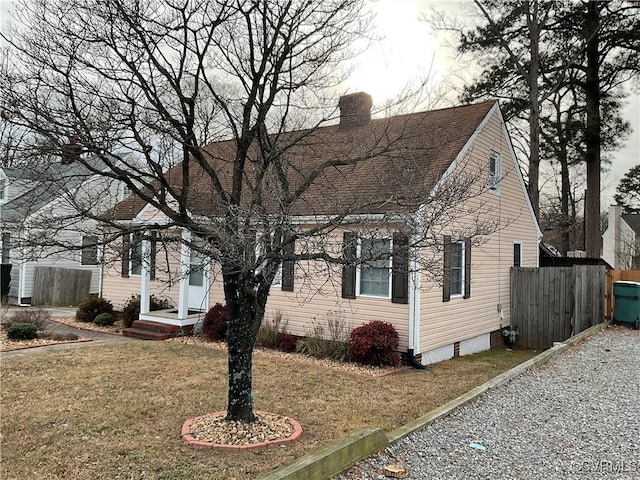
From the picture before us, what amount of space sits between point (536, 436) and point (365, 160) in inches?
148

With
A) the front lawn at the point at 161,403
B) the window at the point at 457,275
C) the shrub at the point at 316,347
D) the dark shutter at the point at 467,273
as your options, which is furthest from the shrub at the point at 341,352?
the dark shutter at the point at 467,273

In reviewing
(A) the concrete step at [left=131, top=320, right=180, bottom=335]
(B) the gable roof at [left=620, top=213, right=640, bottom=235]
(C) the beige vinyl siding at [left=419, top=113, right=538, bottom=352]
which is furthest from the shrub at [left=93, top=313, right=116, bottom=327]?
(B) the gable roof at [left=620, top=213, right=640, bottom=235]

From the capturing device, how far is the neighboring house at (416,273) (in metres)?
8.17

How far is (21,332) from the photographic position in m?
10.7

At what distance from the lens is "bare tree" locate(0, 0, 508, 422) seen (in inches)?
194

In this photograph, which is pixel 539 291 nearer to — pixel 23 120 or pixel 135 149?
pixel 135 149

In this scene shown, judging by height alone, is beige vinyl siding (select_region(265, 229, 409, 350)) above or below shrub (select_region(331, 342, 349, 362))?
above

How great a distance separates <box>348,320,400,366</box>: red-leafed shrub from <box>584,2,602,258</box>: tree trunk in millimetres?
13675

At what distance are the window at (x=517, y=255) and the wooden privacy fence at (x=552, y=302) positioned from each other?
702 mm

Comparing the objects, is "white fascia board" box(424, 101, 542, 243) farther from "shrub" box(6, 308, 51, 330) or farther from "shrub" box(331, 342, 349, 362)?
"shrub" box(6, 308, 51, 330)

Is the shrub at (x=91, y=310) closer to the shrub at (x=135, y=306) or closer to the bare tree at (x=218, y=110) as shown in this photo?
the shrub at (x=135, y=306)

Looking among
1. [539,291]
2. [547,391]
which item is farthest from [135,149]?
[539,291]

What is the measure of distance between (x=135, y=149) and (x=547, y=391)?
6710 millimetres

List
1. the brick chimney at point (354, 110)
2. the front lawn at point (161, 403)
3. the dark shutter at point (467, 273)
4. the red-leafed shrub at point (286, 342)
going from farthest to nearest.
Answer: the dark shutter at point (467, 273)
the red-leafed shrub at point (286, 342)
the brick chimney at point (354, 110)
the front lawn at point (161, 403)
